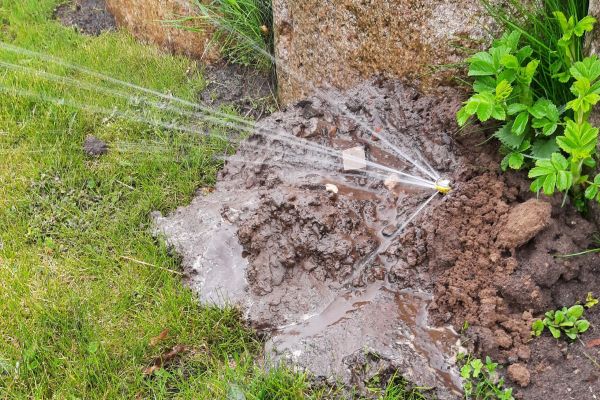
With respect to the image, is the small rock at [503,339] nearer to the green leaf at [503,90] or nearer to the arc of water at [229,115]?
the arc of water at [229,115]

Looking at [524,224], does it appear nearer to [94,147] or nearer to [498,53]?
[498,53]

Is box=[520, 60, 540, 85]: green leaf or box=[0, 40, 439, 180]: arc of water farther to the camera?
box=[0, 40, 439, 180]: arc of water

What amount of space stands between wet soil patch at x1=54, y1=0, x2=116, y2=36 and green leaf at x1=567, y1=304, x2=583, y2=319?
4.28 m

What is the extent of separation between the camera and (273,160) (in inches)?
138

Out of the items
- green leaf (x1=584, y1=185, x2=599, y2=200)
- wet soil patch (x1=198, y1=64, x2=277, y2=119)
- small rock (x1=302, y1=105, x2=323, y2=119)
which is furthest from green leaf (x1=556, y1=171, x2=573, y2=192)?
wet soil patch (x1=198, y1=64, x2=277, y2=119)

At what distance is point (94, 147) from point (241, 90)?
1.10 m

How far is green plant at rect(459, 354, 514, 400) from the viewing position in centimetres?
244

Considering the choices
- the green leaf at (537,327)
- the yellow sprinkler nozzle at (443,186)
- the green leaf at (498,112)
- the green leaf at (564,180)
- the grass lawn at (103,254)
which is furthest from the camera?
the yellow sprinkler nozzle at (443,186)

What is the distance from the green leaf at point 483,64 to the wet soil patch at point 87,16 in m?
3.58

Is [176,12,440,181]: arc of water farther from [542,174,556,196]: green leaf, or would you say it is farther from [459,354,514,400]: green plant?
[459,354,514,400]: green plant

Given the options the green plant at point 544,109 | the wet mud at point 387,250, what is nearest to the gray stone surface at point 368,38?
the wet mud at point 387,250

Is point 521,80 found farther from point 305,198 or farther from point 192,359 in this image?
point 192,359

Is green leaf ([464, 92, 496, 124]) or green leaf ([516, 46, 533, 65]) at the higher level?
green leaf ([516, 46, 533, 65])

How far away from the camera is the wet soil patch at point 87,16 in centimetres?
530
